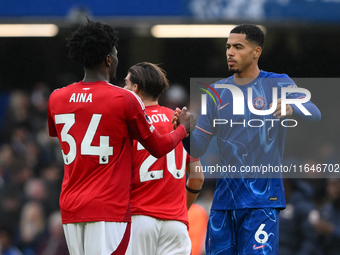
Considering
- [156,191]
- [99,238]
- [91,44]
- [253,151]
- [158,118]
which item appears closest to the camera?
[99,238]

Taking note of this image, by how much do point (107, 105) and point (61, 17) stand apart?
7.57 metres

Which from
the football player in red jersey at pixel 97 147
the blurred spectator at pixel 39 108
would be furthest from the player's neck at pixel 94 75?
the blurred spectator at pixel 39 108

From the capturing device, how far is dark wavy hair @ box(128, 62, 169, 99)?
19.1ft

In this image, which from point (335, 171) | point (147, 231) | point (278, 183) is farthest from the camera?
point (335, 171)

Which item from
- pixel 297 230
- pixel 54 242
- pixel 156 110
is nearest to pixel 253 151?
pixel 156 110

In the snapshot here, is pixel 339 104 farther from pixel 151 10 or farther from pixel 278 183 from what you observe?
pixel 278 183

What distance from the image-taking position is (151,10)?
1138cm

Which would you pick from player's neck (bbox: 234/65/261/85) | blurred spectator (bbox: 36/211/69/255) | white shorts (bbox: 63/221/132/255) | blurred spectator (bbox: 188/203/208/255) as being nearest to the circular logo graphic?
player's neck (bbox: 234/65/261/85)

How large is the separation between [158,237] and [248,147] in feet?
4.09

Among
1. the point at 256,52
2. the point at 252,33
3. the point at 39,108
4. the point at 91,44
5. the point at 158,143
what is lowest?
the point at 158,143

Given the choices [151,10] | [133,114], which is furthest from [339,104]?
[133,114]

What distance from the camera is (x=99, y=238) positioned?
14.4 feet

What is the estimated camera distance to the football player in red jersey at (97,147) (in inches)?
174

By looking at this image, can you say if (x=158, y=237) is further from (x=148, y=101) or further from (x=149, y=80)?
(x=149, y=80)
